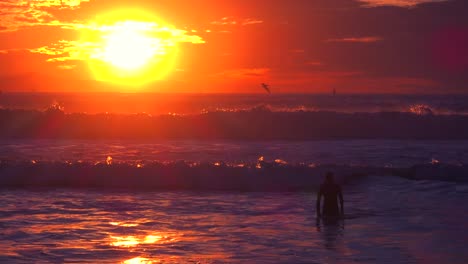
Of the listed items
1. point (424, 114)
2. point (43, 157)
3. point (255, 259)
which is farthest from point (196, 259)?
point (424, 114)

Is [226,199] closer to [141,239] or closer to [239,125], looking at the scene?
[141,239]

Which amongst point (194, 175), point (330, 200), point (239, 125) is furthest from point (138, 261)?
point (239, 125)

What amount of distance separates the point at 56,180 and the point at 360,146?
60.4 ft

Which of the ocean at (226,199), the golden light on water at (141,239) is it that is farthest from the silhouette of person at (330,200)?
the golden light on water at (141,239)

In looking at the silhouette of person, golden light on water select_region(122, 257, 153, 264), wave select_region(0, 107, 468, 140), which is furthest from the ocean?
wave select_region(0, 107, 468, 140)

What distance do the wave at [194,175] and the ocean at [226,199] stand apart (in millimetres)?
48

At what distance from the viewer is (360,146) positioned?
34.8 meters

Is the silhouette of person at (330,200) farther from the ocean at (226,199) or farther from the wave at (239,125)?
the wave at (239,125)

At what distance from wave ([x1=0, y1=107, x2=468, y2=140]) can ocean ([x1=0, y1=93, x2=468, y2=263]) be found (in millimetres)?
677

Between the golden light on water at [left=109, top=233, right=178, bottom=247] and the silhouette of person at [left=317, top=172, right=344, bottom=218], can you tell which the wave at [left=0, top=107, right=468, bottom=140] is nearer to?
the silhouette of person at [left=317, top=172, right=344, bottom=218]

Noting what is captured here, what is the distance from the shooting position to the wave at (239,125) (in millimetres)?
43031

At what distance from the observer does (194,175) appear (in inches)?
910

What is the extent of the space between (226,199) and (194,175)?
460 centimetres

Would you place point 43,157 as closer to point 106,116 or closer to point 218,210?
point 218,210
